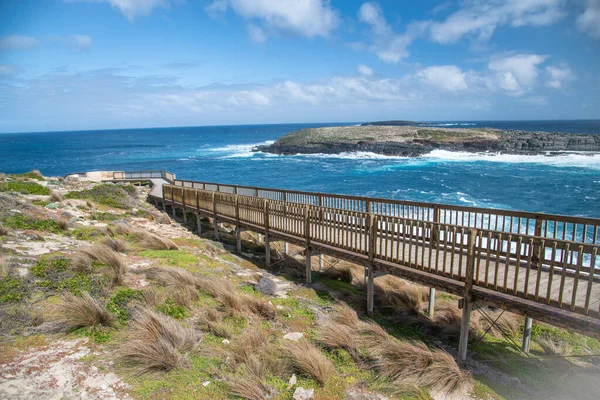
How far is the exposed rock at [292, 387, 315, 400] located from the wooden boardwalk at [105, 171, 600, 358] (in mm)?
3430

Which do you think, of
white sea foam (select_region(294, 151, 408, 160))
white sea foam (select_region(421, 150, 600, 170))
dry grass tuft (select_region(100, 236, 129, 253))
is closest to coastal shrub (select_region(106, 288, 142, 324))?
dry grass tuft (select_region(100, 236, 129, 253))

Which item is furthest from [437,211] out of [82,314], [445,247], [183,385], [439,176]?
[439,176]

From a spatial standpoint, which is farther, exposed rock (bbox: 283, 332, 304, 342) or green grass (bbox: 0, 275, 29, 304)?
green grass (bbox: 0, 275, 29, 304)

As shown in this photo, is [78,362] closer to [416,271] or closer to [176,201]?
[416,271]

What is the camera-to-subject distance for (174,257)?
11.4 metres

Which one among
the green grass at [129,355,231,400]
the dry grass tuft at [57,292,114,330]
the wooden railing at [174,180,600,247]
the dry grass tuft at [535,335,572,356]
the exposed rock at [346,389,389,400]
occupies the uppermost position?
the wooden railing at [174,180,600,247]

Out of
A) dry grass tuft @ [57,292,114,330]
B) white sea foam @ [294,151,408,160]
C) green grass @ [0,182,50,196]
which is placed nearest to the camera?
dry grass tuft @ [57,292,114,330]

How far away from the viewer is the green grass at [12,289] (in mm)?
7166

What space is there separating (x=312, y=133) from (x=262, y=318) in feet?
289

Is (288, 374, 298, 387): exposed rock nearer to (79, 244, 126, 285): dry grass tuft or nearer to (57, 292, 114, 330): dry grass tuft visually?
(57, 292, 114, 330): dry grass tuft

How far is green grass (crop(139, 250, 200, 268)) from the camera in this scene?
1089 centimetres

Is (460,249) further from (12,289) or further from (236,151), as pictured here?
(236,151)

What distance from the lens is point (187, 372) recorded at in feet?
19.0

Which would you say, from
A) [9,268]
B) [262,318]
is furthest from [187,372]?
[9,268]
